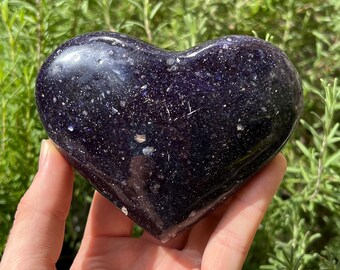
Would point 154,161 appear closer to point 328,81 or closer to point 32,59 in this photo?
point 32,59

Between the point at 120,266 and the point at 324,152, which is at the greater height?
the point at 324,152

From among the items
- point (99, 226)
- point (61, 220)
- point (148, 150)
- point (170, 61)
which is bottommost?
point (99, 226)

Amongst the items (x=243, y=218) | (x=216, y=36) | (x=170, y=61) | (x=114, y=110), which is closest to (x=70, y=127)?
(x=114, y=110)

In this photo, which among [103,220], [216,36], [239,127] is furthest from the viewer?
[216,36]

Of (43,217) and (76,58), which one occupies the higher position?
(76,58)

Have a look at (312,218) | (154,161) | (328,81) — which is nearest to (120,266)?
(154,161)

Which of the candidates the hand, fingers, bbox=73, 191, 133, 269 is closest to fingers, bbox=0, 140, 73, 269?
the hand

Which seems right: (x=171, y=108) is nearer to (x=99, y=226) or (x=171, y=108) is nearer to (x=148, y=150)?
(x=148, y=150)
